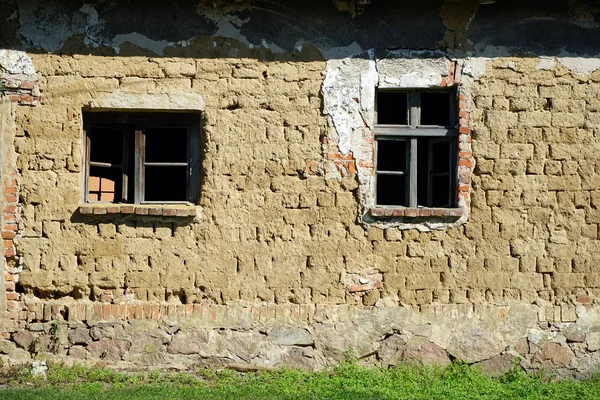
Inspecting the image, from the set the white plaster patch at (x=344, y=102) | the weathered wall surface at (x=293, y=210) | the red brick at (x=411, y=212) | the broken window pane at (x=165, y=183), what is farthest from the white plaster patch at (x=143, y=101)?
the red brick at (x=411, y=212)

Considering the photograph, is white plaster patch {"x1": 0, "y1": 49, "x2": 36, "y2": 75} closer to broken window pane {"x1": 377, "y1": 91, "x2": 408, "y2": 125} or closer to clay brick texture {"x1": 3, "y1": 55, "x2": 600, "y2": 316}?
clay brick texture {"x1": 3, "y1": 55, "x2": 600, "y2": 316}

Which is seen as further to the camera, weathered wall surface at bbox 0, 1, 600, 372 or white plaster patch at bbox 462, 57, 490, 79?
white plaster patch at bbox 462, 57, 490, 79

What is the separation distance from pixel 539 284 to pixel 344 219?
199 cm

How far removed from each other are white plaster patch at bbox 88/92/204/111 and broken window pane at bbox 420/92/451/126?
2206 mm

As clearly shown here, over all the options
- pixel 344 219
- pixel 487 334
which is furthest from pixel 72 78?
pixel 487 334

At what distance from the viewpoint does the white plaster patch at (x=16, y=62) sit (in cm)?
729

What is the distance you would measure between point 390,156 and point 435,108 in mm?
652

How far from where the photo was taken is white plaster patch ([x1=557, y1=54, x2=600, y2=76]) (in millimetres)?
7414

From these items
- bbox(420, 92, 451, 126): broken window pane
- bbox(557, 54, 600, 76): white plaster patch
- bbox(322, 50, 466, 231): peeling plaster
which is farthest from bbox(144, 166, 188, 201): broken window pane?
bbox(557, 54, 600, 76): white plaster patch

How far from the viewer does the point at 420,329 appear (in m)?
7.33

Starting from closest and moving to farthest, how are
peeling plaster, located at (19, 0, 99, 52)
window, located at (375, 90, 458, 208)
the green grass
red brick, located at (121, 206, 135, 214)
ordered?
the green grass → red brick, located at (121, 206, 135, 214) → peeling plaster, located at (19, 0, 99, 52) → window, located at (375, 90, 458, 208)

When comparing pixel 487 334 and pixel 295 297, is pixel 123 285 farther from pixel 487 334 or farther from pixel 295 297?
pixel 487 334

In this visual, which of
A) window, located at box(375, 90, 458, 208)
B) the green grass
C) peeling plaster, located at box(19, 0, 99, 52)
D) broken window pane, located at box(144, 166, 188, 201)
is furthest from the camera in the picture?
broken window pane, located at box(144, 166, 188, 201)

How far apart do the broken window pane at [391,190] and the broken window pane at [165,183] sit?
6.44ft
